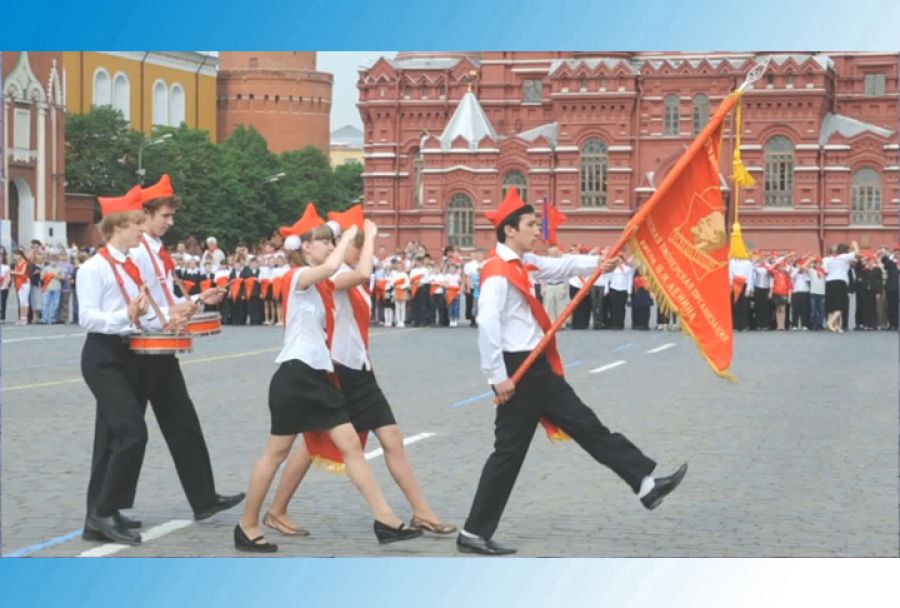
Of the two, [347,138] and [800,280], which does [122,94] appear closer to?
[347,138]

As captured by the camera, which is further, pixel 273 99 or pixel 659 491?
pixel 273 99

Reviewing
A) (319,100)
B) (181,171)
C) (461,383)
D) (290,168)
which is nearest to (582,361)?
(461,383)

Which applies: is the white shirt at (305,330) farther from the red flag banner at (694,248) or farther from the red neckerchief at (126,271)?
the red flag banner at (694,248)

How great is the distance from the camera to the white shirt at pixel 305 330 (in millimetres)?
8938

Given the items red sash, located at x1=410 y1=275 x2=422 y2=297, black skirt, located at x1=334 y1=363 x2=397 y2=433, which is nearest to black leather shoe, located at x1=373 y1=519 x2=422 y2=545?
black skirt, located at x1=334 y1=363 x2=397 y2=433

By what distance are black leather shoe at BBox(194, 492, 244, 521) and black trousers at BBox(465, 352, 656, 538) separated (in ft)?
5.68

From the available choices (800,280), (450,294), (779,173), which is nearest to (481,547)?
(800,280)

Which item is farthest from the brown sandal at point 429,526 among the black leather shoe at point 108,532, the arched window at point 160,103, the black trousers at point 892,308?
the arched window at point 160,103

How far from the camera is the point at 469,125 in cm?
8156

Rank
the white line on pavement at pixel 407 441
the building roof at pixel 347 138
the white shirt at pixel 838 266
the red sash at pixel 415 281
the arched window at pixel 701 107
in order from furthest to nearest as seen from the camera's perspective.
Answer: the building roof at pixel 347 138
the arched window at pixel 701 107
the red sash at pixel 415 281
the white shirt at pixel 838 266
the white line on pavement at pixel 407 441

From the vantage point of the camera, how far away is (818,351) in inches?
1075

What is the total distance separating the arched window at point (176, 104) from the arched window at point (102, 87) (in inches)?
421

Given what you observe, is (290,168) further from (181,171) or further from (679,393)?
(679,393)

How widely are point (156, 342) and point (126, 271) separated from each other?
470 millimetres
